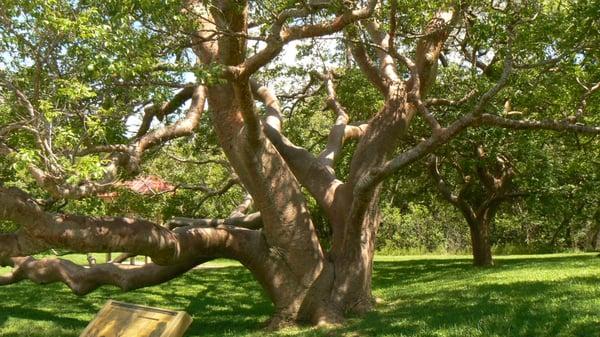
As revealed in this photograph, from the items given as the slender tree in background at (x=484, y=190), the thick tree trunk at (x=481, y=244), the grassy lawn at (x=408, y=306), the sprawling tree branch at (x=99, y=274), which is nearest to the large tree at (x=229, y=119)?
the sprawling tree branch at (x=99, y=274)

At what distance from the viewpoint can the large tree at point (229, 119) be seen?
6.16m

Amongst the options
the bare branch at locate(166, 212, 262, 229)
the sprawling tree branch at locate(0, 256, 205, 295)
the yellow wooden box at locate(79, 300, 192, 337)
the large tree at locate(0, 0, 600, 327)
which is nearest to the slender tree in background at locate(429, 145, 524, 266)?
the large tree at locate(0, 0, 600, 327)

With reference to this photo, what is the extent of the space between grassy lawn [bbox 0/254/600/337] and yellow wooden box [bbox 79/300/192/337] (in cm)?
344

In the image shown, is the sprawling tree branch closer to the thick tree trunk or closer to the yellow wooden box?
the yellow wooden box

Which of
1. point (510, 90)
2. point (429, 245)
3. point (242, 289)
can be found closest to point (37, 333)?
point (242, 289)

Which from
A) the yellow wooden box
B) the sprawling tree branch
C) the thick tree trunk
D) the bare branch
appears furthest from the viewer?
the thick tree trunk

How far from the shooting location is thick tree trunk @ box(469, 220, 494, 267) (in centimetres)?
1791

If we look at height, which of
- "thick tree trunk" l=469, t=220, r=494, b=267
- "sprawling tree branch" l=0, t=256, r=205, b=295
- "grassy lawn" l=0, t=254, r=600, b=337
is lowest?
"grassy lawn" l=0, t=254, r=600, b=337

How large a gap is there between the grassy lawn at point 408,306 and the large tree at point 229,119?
2.67ft

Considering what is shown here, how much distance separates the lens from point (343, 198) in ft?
33.1

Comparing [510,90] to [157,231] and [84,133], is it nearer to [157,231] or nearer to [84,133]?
[157,231]

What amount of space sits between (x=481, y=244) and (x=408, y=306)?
8.77 metres

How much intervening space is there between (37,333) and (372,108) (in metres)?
8.68

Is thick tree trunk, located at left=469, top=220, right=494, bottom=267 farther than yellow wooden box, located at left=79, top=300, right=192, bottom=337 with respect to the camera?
Yes
